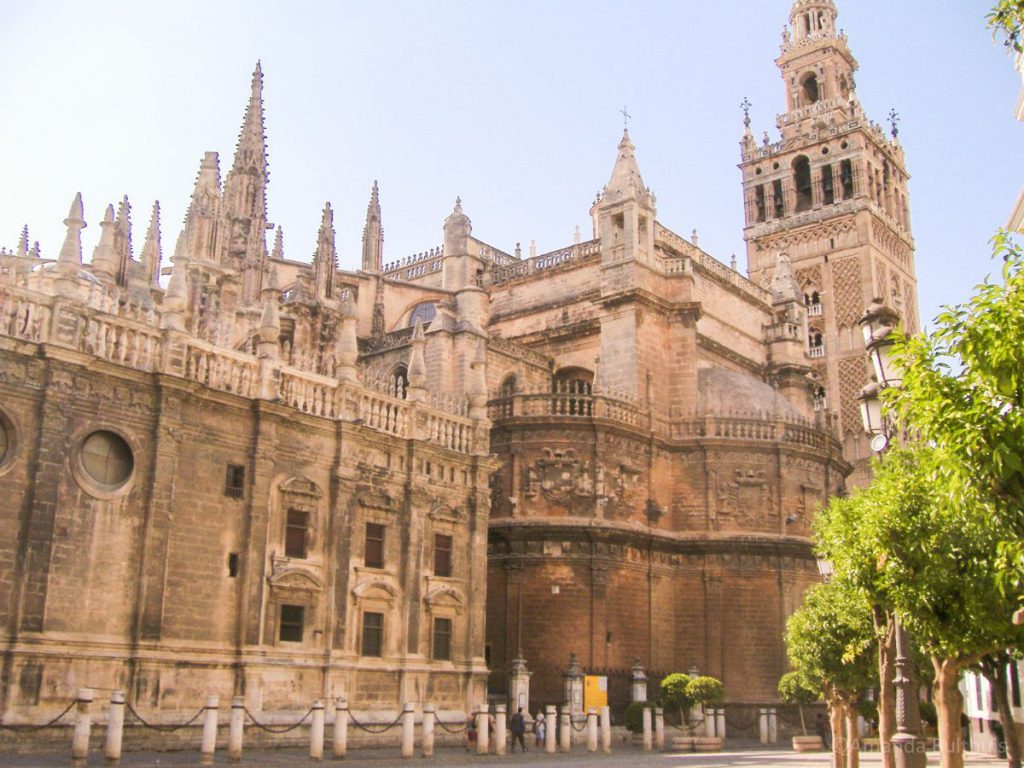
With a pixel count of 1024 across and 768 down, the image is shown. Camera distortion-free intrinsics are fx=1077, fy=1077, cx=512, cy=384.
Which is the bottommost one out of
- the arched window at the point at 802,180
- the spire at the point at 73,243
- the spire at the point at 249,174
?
the spire at the point at 73,243

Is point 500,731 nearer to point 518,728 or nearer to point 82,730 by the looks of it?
point 518,728

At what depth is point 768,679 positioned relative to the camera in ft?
104

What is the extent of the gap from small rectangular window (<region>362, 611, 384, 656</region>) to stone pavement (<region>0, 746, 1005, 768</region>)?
220cm

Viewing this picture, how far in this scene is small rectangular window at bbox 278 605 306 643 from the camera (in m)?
20.9

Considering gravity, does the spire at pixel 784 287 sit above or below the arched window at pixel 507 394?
above

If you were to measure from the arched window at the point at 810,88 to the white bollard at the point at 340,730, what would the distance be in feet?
184

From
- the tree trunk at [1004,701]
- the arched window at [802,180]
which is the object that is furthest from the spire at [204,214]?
the arched window at [802,180]

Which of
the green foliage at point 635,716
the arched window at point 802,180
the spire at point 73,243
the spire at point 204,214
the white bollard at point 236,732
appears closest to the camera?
the white bollard at point 236,732

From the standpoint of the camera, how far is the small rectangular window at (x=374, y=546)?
22.9 metres

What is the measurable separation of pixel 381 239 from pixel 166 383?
21750 mm

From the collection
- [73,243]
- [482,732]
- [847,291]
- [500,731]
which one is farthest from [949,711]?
[847,291]

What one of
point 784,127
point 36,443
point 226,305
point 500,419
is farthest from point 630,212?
point 784,127

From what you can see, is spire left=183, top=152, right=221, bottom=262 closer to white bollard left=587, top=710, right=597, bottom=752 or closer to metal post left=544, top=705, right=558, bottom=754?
metal post left=544, top=705, right=558, bottom=754

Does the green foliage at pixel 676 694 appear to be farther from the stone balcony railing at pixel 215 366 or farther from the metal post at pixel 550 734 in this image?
the stone balcony railing at pixel 215 366
